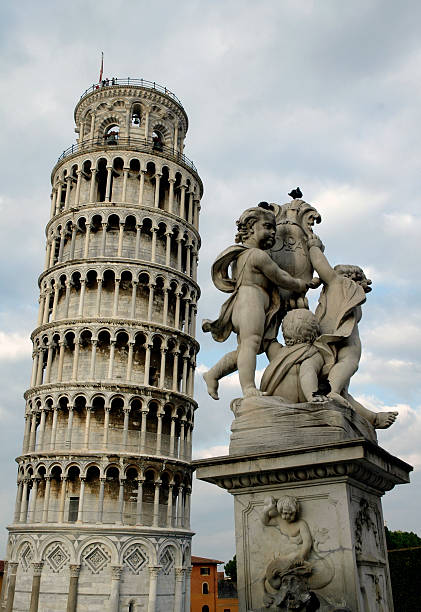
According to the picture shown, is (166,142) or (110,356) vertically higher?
(166,142)

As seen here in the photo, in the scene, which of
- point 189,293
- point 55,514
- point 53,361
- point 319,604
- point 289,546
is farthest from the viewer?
point 189,293

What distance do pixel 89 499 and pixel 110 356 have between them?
8.89 m

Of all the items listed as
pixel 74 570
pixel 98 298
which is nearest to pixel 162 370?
pixel 98 298

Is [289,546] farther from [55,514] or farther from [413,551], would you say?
[55,514]

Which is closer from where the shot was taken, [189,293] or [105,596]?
[105,596]

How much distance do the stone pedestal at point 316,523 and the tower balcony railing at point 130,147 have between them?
43758 mm

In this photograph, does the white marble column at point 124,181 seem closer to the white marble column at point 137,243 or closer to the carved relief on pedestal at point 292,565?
the white marble column at point 137,243

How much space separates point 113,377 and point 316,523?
123 ft

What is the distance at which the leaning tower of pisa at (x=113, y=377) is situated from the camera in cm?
3769

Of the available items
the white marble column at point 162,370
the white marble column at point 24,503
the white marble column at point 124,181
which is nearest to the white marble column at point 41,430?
the white marble column at point 24,503

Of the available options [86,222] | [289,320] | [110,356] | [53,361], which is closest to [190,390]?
[110,356]

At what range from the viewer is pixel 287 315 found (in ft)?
17.4

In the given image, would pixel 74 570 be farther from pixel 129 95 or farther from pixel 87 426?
pixel 129 95

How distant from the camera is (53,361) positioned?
43.3m
